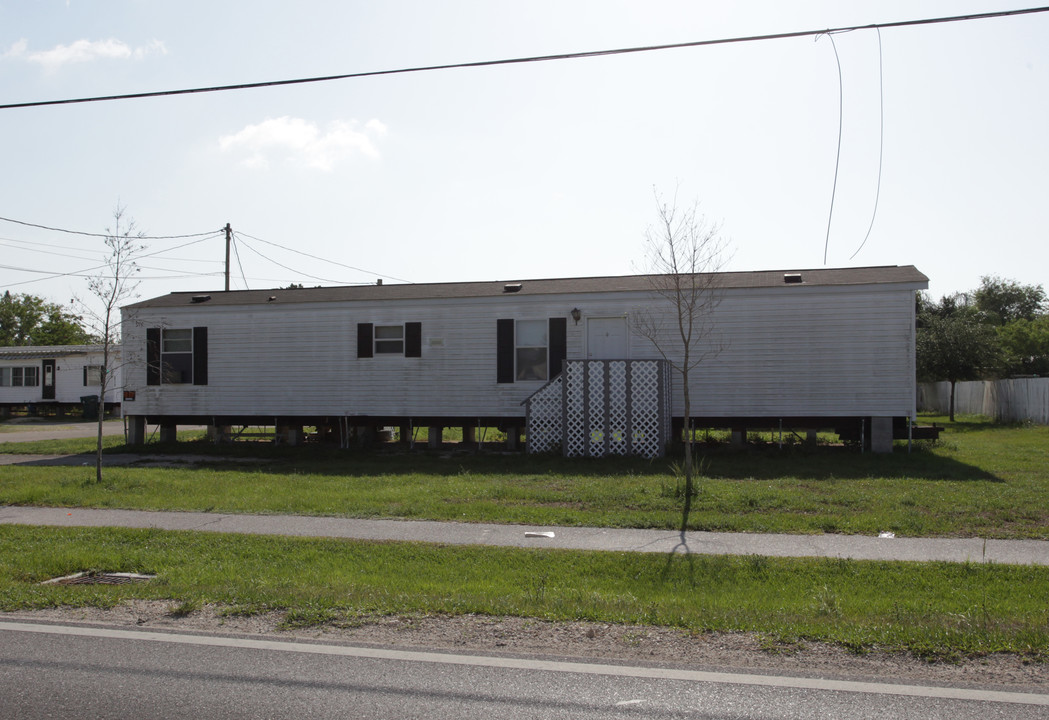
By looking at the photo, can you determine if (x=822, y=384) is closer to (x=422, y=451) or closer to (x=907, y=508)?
(x=907, y=508)

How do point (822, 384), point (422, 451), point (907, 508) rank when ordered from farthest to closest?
point (422, 451) < point (822, 384) < point (907, 508)

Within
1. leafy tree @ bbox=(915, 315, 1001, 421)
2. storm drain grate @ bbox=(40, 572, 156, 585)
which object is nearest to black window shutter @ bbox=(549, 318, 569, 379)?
storm drain grate @ bbox=(40, 572, 156, 585)

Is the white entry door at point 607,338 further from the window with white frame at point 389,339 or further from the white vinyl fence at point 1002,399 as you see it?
the white vinyl fence at point 1002,399

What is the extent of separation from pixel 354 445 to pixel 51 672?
15334mm

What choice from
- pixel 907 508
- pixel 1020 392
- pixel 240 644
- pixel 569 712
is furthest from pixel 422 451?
pixel 1020 392

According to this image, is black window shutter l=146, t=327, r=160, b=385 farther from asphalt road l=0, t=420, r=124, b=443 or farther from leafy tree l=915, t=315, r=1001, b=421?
leafy tree l=915, t=315, r=1001, b=421

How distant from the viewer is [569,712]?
14.1ft

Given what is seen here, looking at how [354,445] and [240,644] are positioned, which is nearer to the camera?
[240,644]

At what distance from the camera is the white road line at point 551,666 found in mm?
4504

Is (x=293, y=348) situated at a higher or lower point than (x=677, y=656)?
higher

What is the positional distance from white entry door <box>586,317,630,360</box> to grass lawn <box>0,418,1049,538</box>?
292cm

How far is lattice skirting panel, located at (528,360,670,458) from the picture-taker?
16.2m

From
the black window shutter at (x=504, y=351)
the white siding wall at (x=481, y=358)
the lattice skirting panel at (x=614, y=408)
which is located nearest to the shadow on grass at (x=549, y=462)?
the lattice skirting panel at (x=614, y=408)

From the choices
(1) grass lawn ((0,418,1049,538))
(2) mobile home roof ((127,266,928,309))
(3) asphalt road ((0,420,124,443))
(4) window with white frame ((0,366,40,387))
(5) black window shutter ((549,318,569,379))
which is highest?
(2) mobile home roof ((127,266,928,309))
